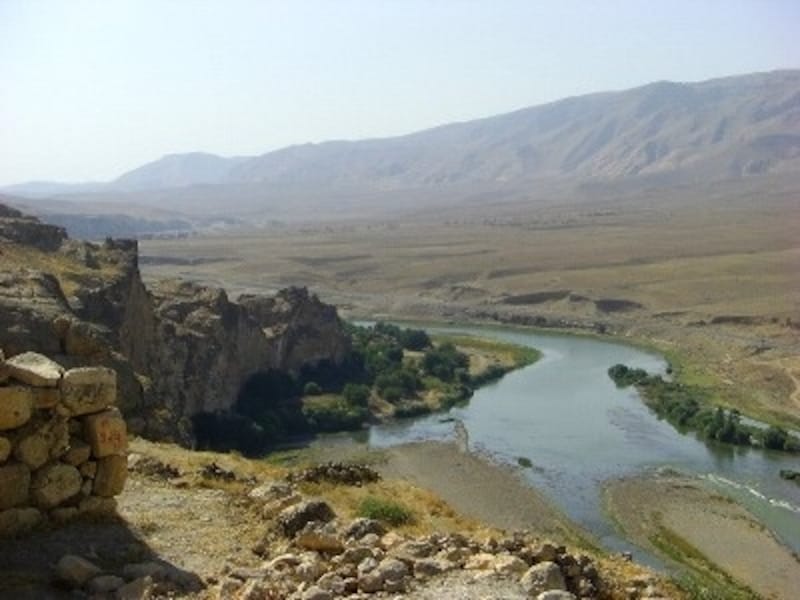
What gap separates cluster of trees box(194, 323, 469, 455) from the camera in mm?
46438

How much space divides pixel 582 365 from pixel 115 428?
56.9m

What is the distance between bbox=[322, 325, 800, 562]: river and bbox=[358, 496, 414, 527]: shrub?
17633mm

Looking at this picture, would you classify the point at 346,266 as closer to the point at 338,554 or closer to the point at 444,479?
the point at 444,479

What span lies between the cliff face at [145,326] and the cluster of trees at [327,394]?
94 cm

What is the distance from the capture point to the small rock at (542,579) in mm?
10961

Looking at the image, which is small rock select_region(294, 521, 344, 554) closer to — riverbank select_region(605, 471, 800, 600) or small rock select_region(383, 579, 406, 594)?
small rock select_region(383, 579, 406, 594)

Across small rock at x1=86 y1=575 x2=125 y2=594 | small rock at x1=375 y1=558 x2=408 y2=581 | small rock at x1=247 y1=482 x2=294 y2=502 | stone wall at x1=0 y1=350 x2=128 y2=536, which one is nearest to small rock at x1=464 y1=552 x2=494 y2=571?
small rock at x1=375 y1=558 x2=408 y2=581

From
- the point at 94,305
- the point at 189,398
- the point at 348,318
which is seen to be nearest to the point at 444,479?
the point at 189,398

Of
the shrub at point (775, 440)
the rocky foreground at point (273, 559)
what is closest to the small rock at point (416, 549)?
the rocky foreground at point (273, 559)

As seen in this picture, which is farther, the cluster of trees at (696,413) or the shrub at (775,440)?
the cluster of trees at (696,413)

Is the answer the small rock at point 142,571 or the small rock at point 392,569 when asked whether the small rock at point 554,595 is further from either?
the small rock at point 142,571

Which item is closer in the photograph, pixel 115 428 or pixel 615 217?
pixel 115 428

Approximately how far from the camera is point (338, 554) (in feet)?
Answer: 41.0

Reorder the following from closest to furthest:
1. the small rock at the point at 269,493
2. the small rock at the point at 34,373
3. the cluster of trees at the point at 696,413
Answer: the small rock at the point at 34,373 < the small rock at the point at 269,493 < the cluster of trees at the point at 696,413
